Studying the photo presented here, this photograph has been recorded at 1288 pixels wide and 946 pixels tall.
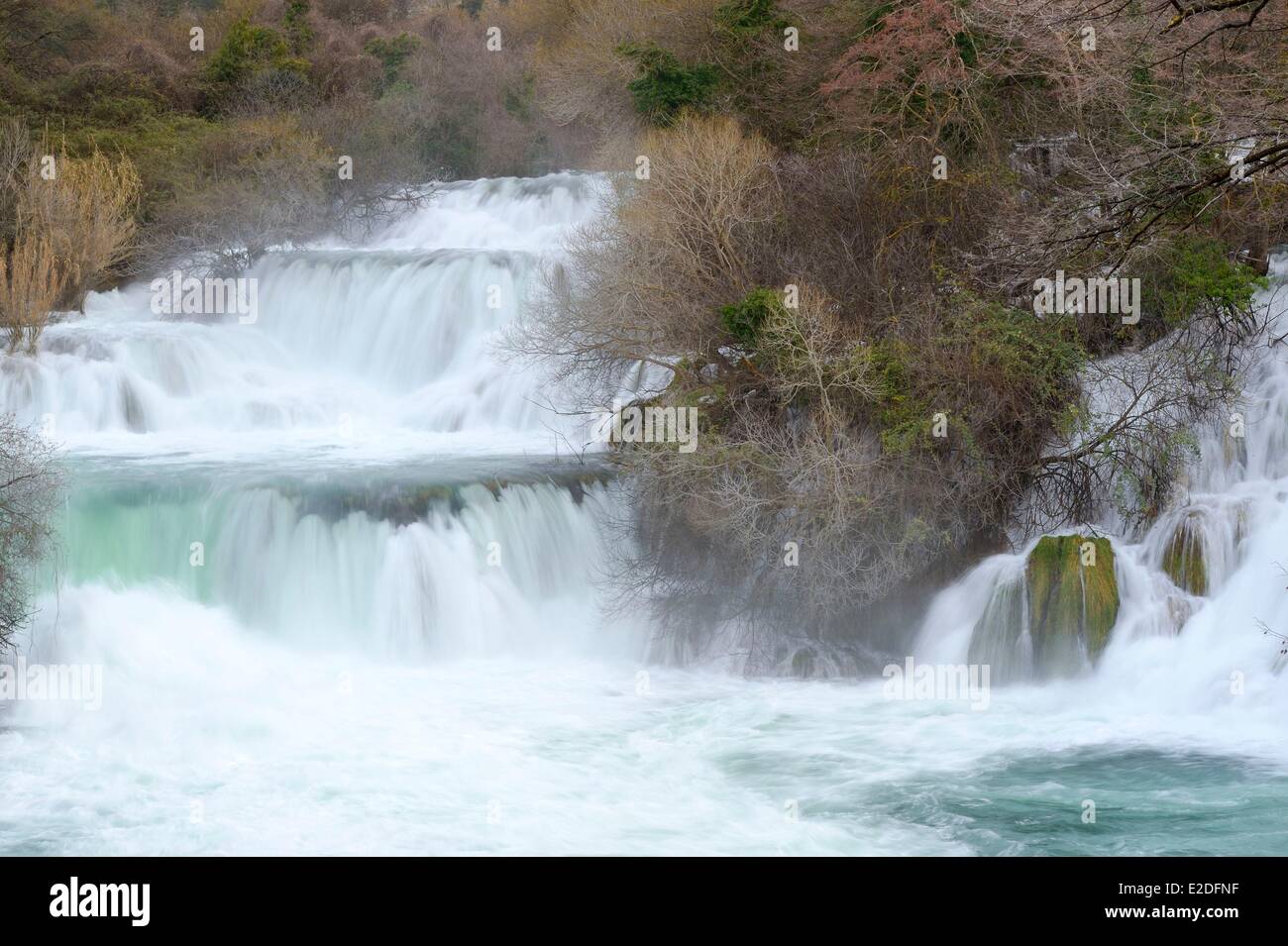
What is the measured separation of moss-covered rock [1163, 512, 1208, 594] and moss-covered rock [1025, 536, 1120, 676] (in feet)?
1.97

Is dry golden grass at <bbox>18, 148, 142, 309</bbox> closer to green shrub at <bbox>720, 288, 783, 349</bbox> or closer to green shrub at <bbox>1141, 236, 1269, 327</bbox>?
green shrub at <bbox>720, 288, 783, 349</bbox>

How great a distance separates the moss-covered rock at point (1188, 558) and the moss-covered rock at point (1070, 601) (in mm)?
602

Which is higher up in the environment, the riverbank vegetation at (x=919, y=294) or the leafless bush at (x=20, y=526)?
the riverbank vegetation at (x=919, y=294)

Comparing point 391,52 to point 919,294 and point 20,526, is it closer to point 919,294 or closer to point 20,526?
point 919,294

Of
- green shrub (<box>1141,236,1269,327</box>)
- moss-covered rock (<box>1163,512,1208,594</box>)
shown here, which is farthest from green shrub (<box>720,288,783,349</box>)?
moss-covered rock (<box>1163,512,1208,594</box>)

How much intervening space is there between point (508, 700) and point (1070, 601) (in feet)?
19.0

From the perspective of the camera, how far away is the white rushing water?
1296 centimetres

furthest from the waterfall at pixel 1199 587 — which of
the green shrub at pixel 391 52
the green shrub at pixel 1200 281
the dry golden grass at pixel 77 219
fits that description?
the green shrub at pixel 391 52

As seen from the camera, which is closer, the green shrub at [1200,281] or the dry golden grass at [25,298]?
the green shrub at [1200,281]

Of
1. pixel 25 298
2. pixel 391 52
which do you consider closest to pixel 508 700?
pixel 25 298

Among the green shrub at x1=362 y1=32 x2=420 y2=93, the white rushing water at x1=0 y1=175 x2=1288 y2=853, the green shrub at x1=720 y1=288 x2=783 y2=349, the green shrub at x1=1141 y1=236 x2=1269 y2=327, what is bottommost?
the white rushing water at x1=0 y1=175 x2=1288 y2=853

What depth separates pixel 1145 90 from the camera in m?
18.9

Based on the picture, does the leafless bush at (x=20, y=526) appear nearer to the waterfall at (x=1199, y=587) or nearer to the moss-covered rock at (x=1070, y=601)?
the waterfall at (x=1199, y=587)

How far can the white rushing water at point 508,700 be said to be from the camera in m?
13.0
